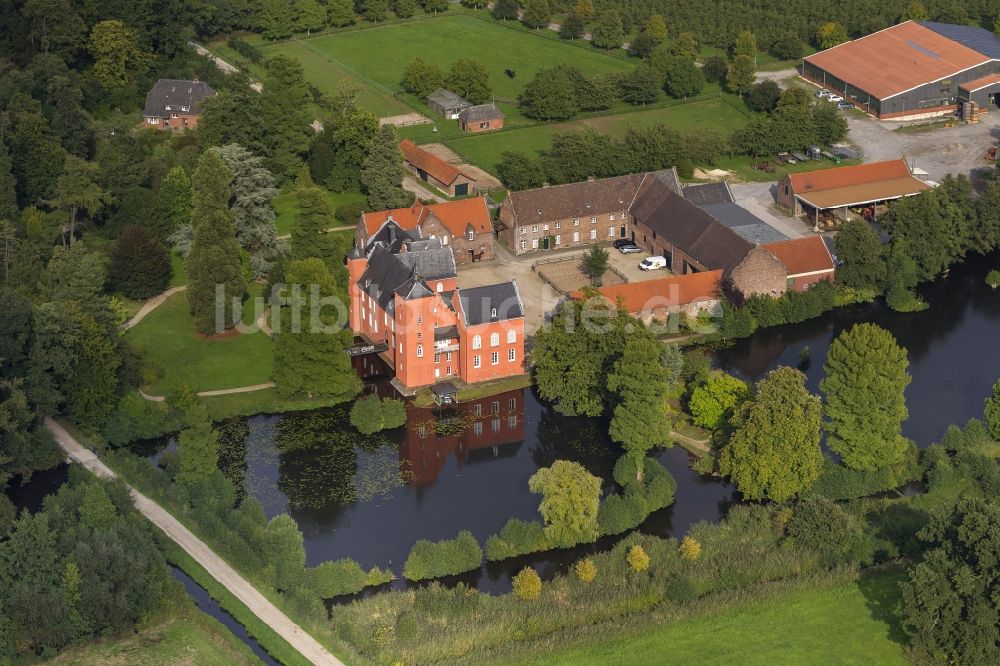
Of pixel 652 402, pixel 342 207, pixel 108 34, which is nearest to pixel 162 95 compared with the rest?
pixel 108 34

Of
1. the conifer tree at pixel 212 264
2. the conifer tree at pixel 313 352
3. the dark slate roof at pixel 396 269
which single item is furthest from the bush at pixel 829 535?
the conifer tree at pixel 212 264

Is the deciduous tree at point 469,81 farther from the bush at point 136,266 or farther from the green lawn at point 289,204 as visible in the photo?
the bush at point 136,266

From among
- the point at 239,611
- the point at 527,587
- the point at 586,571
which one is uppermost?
the point at 527,587

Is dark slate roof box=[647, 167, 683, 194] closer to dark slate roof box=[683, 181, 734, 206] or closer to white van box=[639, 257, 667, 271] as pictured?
dark slate roof box=[683, 181, 734, 206]

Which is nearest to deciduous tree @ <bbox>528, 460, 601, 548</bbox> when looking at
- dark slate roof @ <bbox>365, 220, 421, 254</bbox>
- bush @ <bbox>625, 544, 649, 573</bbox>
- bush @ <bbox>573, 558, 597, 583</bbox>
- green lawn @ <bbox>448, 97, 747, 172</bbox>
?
bush @ <bbox>573, 558, 597, 583</bbox>

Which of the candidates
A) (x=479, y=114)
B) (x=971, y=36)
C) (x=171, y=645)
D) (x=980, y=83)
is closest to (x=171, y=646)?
(x=171, y=645)

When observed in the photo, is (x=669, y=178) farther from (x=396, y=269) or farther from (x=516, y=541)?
(x=516, y=541)

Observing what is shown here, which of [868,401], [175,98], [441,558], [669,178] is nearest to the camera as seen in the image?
[441,558]
